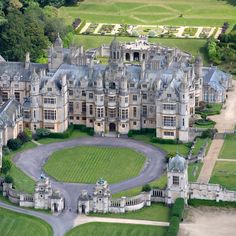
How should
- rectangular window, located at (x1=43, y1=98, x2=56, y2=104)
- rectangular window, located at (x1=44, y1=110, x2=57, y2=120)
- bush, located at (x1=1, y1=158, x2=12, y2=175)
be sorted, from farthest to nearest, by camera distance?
rectangular window, located at (x1=44, y1=110, x2=57, y2=120) → rectangular window, located at (x1=43, y1=98, x2=56, y2=104) → bush, located at (x1=1, y1=158, x2=12, y2=175)

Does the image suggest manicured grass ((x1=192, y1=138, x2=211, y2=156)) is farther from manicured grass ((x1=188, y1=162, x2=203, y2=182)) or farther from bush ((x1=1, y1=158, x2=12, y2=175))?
bush ((x1=1, y1=158, x2=12, y2=175))

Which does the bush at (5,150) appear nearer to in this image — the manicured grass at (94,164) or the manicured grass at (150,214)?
the manicured grass at (94,164)

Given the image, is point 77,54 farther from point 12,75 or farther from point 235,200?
point 235,200

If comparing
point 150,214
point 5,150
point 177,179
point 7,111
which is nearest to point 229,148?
point 177,179

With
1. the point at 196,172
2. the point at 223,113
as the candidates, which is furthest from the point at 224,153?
the point at 223,113

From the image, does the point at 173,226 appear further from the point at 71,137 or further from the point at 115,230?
the point at 71,137

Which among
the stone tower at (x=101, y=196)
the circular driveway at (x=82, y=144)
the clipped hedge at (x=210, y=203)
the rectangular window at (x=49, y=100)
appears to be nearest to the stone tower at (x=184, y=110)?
the circular driveway at (x=82, y=144)

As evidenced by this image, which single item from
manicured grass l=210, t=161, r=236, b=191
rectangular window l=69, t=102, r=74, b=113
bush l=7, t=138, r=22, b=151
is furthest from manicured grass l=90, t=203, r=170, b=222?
rectangular window l=69, t=102, r=74, b=113
